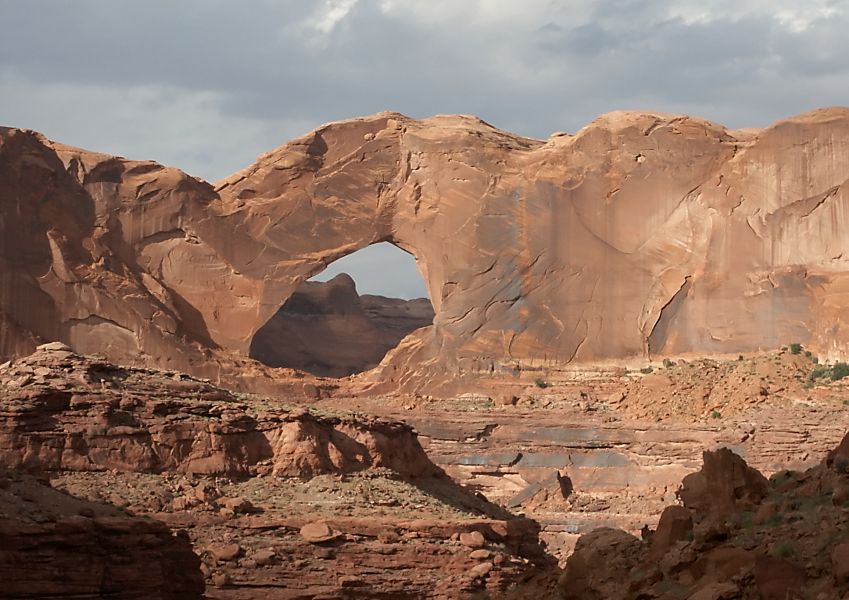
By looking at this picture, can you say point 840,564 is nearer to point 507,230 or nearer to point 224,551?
point 224,551

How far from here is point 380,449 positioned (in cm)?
3572

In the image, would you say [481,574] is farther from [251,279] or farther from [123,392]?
[251,279]

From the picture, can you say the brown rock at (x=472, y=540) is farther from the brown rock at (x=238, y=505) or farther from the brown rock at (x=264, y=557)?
the brown rock at (x=238, y=505)

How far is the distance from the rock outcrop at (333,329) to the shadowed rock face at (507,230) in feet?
27.3

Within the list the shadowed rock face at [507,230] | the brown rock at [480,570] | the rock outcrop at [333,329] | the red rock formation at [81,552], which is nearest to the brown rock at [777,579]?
the red rock formation at [81,552]

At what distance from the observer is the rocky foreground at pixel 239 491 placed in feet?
97.4

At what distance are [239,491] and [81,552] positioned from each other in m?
8.37

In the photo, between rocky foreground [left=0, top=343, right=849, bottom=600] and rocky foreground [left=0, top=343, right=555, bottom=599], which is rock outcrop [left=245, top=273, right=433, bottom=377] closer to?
rocky foreground [left=0, top=343, right=849, bottom=600]

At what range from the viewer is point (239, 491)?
32.8 meters

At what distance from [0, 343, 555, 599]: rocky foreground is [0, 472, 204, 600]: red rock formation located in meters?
0.07

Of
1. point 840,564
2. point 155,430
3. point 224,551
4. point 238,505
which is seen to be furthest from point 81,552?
point 840,564

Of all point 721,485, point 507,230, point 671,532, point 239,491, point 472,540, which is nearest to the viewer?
point 671,532

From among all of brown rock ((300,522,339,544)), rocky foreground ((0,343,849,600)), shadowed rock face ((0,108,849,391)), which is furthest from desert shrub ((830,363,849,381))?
brown rock ((300,522,339,544))

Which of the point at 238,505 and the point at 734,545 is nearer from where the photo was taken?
the point at 734,545
